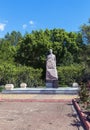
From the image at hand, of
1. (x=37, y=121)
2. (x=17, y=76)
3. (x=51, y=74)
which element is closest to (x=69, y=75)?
(x=17, y=76)

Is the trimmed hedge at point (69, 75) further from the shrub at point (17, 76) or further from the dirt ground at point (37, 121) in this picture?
the dirt ground at point (37, 121)

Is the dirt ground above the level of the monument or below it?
below

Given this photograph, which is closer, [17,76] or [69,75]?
[17,76]

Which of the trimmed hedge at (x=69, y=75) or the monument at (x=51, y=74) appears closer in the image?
the monument at (x=51, y=74)

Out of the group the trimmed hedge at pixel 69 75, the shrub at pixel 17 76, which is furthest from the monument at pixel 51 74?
the trimmed hedge at pixel 69 75

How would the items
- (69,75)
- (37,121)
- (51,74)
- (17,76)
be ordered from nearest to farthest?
(37,121), (51,74), (17,76), (69,75)

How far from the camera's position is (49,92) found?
25.5m

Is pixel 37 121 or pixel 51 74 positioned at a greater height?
pixel 51 74

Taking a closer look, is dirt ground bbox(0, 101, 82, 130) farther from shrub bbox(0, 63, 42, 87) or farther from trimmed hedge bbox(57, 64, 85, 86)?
trimmed hedge bbox(57, 64, 85, 86)

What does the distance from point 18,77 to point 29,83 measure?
1.36 meters

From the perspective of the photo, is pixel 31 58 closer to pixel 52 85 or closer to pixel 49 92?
pixel 52 85

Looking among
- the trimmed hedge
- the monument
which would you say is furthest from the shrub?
the monument

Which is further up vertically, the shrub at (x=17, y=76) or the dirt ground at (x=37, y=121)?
the shrub at (x=17, y=76)

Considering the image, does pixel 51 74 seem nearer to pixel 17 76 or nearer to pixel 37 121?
pixel 17 76
